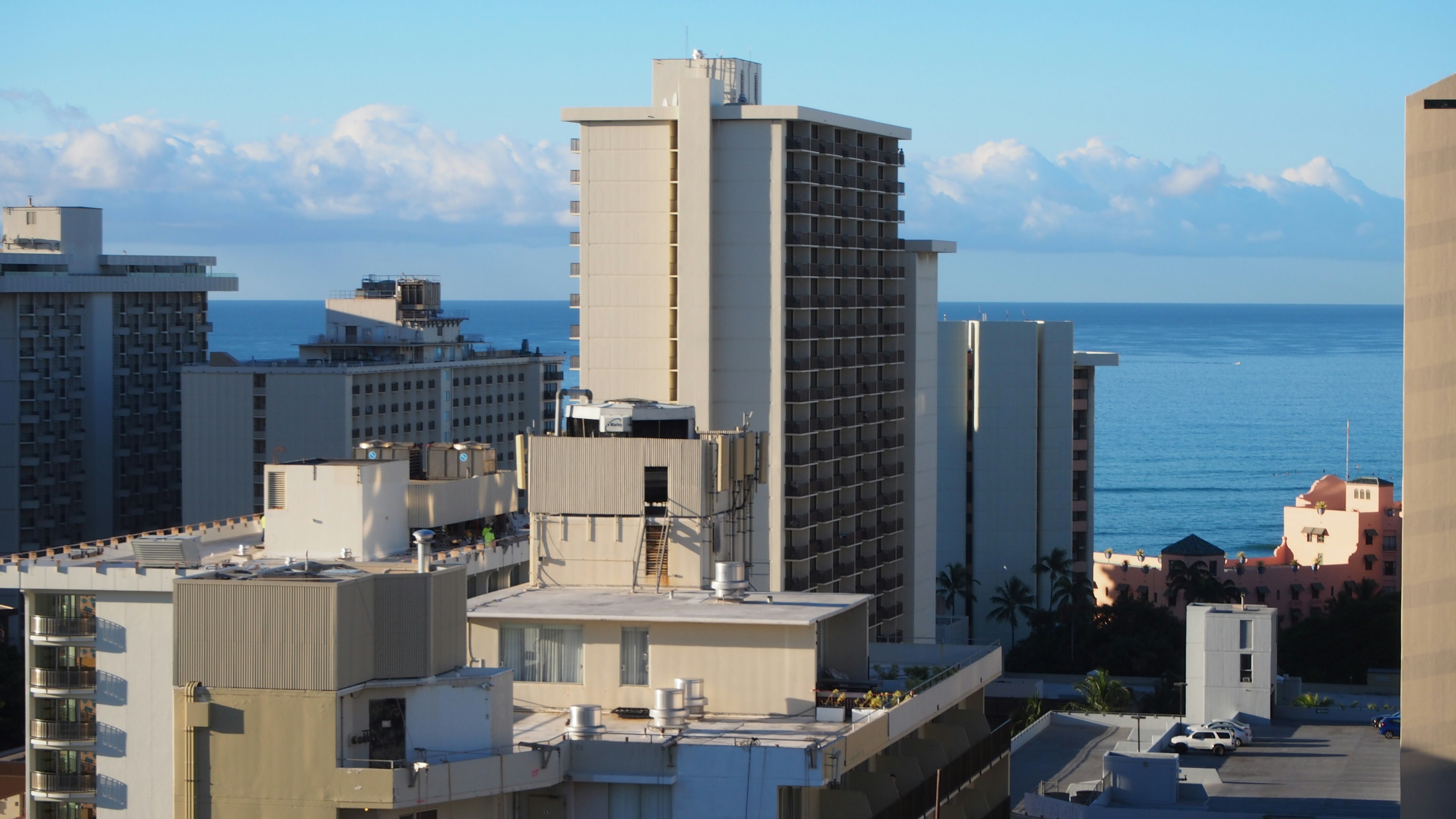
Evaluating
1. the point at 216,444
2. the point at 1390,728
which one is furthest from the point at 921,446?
the point at 216,444

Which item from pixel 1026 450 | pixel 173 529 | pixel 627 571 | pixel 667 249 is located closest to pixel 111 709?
pixel 173 529

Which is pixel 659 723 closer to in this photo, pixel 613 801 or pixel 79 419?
pixel 613 801

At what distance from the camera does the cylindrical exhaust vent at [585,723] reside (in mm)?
32469

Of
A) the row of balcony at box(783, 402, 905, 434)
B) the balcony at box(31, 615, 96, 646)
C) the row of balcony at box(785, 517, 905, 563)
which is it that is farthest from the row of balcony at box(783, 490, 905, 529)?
the balcony at box(31, 615, 96, 646)

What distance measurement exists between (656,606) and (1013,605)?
85.3 m

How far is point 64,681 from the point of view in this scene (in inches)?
2283

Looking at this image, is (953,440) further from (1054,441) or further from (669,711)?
(669,711)

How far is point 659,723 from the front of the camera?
33.5 m

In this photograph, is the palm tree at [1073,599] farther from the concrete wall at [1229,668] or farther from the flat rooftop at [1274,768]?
the concrete wall at [1229,668]

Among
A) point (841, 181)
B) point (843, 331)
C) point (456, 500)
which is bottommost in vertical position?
point (456, 500)

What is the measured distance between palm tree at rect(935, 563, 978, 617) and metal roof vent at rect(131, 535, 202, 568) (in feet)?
240

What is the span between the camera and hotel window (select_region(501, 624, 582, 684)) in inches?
1410

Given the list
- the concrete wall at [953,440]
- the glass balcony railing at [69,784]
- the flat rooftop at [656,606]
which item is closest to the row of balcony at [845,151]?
the concrete wall at [953,440]

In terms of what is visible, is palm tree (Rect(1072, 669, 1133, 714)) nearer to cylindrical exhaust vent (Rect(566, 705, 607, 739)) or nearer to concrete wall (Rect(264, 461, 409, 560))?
concrete wall (Rect(264, 461, 409, 560))
